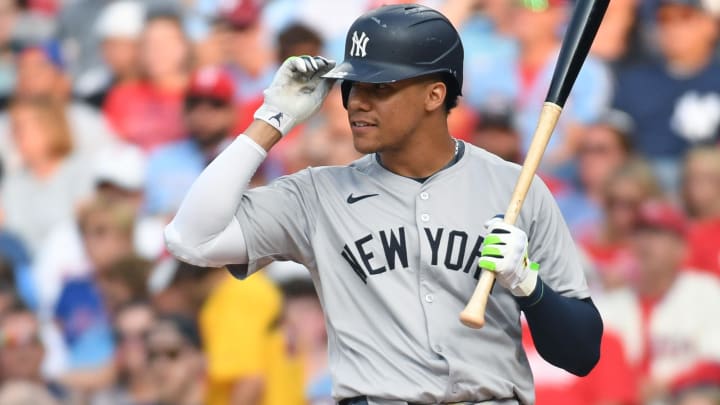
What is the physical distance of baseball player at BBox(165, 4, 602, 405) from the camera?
357 centimetres

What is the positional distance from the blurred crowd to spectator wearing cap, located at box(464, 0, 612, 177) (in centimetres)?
1

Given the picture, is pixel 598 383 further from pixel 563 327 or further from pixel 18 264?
pixel 18 264

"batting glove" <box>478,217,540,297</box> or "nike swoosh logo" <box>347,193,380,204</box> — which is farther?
"nike swoosh logo" <box>347,193,380,204</box>

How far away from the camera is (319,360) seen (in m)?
6.92

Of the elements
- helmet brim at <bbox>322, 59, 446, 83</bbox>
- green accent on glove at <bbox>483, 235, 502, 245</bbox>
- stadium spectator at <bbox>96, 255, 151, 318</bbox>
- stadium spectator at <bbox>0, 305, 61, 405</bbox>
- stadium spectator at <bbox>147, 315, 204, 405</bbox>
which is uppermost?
helmet brim at <bbox>322, 59, 446, 83</bbox>

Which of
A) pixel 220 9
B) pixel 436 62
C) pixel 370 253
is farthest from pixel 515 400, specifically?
pixel 220 9

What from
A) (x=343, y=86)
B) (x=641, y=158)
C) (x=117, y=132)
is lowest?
(x=117, y=132)

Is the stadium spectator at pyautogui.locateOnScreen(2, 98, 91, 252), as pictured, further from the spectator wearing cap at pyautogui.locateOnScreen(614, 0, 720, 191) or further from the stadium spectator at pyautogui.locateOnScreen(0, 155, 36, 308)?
the spectator wearing cap at pyautogui.locateOnScreen(614, 0, 720, 191)

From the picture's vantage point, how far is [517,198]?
3.55 m

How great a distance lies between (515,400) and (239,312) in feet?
12.1

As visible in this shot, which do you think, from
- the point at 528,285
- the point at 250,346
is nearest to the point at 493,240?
the point at 528,285

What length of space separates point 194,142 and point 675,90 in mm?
2872

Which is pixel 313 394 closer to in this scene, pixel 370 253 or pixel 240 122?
pixel 240 122

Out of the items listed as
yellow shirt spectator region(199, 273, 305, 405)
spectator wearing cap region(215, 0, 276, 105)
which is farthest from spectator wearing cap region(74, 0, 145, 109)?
yellow shirt spectator region(199, 273, 305, 405)
